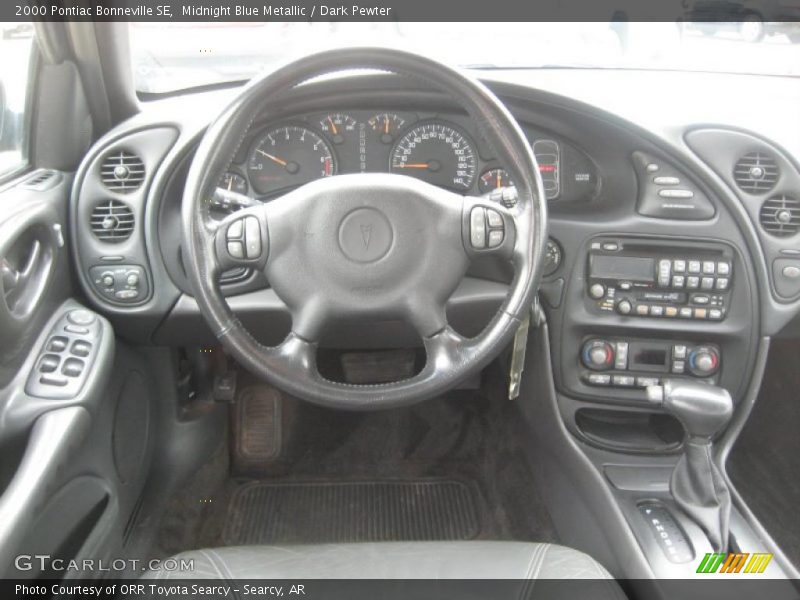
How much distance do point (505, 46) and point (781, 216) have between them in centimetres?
78

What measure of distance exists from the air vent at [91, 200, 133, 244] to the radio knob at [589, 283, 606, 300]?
1.06m

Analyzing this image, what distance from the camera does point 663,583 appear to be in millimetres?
1336

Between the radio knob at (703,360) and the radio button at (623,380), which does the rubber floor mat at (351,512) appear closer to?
the radio button at (623,380)

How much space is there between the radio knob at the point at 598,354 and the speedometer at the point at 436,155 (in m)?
0.50

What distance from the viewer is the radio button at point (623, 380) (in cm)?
178

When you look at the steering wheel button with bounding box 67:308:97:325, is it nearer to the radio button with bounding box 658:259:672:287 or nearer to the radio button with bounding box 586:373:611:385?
the radio button with bounding box 586:373:611:385

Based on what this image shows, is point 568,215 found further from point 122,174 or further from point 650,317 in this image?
point 122,174

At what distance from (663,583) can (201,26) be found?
5.11ft

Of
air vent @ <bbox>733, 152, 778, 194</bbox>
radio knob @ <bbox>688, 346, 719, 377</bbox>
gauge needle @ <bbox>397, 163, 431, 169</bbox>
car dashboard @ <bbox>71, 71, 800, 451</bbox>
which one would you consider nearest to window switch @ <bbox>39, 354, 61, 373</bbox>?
car dashboard @ <bbox>71, 71, 800, 451</bbox>

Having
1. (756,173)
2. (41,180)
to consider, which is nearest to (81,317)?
(41,180)

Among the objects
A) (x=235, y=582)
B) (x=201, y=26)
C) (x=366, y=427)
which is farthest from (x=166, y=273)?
(x=366, y=427)

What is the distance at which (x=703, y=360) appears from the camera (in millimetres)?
1751

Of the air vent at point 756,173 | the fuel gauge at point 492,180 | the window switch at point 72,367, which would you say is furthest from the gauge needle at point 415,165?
the window switch at point 72,367

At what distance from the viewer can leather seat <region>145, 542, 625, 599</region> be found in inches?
49.7
